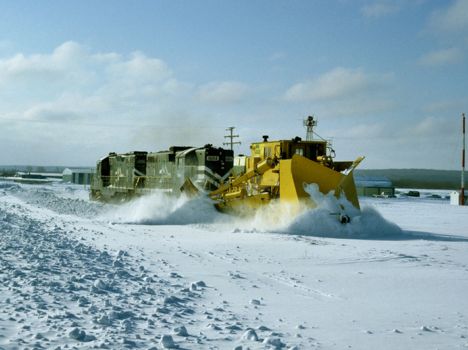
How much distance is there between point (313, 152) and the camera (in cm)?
A: 1708

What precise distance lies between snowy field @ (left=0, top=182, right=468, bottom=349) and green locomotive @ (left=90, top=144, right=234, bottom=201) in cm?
662

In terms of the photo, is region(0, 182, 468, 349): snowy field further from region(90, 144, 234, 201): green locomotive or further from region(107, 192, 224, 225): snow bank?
region(90, 144, 234, 201): green locomotive

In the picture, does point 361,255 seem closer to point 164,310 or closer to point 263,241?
point 263,241

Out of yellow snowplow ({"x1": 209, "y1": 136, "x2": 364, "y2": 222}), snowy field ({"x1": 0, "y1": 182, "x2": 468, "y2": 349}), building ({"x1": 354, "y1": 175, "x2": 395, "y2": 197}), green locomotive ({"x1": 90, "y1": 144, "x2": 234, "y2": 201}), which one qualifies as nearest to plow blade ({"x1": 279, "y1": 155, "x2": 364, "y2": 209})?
yellow snowplow ({"x1": 209, "y1": 136, "x2": 364, "y2": 222})

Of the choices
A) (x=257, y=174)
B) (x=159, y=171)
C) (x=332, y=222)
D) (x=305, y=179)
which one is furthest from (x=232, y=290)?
(x=159, y=171)

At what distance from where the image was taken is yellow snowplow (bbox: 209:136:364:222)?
1504 cm

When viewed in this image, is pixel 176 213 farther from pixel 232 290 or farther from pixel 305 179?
pixel 232 290

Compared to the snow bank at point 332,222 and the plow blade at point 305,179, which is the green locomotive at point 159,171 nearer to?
the plow blade at point 305,179

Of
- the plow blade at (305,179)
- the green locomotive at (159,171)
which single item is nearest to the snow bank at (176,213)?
the green locomotive at (159,171)

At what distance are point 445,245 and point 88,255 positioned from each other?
28.7 feet

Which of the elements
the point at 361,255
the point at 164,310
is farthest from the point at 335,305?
the point at 361,255

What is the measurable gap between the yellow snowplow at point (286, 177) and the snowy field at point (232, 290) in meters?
1.26

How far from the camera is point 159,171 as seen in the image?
25406 millimetres

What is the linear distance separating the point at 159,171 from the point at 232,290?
1851 cm
